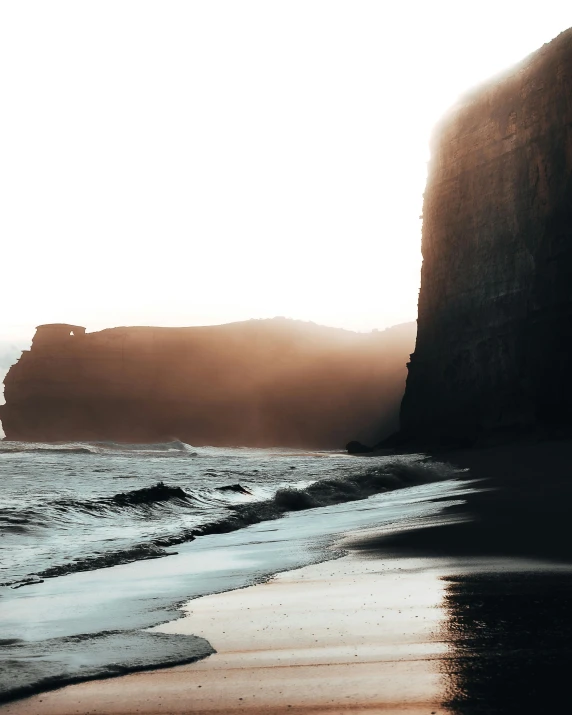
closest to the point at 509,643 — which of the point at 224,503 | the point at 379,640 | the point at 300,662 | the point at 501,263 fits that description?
the point at 379,640

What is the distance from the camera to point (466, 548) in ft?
14.5

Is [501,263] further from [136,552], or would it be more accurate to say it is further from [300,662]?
[300,662]

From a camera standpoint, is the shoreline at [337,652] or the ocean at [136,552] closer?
the shoreline at [337,652]

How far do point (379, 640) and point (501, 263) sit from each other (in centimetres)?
2635

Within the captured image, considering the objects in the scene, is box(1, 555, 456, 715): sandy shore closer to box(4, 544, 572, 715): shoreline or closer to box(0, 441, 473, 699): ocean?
box(4, 544, 572, 715): shoreline

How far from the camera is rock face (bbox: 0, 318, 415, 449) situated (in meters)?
77.0

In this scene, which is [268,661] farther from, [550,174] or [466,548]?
[550,174]

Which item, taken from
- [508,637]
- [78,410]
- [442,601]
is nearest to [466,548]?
[442,601]

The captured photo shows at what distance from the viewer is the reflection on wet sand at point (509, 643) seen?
1794mm

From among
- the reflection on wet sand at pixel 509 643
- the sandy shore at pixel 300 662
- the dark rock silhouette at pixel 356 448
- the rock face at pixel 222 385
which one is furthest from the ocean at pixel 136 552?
the rock face at pixel 222 385

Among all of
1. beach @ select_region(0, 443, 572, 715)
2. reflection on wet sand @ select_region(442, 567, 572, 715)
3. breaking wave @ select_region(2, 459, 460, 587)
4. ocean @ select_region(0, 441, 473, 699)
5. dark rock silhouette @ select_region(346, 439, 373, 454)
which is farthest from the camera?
dark rock silhouette @ select_region(346, 439, 373, 454)

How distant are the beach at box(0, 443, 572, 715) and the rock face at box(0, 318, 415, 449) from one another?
73.7 meters

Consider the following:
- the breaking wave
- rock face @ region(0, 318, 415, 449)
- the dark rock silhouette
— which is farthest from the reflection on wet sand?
rock face @ region(0, 318, 415, 449)

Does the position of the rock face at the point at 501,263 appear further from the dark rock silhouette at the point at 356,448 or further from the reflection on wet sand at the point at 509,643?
the reflection on wet sand at the point at 509,643
